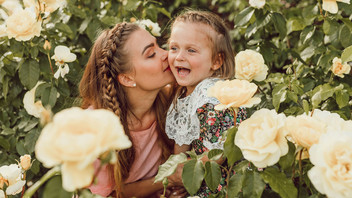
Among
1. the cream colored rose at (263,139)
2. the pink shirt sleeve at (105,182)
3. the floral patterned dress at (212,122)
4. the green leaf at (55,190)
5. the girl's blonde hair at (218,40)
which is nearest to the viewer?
the green leaf at (55,190)

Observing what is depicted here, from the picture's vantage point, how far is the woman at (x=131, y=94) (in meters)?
1.71

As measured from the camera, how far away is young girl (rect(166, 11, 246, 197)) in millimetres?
1565

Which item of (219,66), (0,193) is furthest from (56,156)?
(219,66)

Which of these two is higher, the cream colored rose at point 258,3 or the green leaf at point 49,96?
the cream colored rose at point 258,3

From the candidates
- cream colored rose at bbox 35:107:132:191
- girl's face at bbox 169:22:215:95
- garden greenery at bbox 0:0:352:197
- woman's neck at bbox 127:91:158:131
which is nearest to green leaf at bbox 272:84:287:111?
A: garden greenery at bbox 0:0:352:197

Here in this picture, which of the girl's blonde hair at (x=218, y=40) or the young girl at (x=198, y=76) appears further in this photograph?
the girl's blonde hair at (x=218, y=40)

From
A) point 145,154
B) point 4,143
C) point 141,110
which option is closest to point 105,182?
point 145,154

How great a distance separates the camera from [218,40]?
178cm

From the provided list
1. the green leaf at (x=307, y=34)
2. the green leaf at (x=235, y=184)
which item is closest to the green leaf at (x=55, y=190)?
the green leaf at (x=235, y=184)

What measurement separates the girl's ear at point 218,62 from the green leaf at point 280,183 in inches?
36.9

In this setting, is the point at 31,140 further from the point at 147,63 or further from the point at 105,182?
the point at 147,63

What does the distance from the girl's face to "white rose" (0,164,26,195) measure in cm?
80

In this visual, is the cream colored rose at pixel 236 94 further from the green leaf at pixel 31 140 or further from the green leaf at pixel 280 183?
the green leaf at pixel 31 140

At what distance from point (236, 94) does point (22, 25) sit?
1.18m
